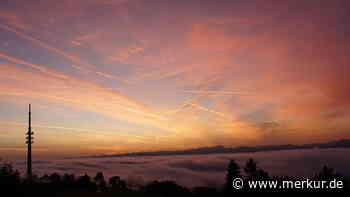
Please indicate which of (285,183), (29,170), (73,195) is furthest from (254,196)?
(29,170)

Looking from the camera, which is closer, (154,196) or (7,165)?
(7,165)

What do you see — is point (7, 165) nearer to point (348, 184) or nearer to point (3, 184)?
point (3, 184)

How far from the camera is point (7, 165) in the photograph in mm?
17797

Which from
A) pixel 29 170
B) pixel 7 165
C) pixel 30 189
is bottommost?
pixel 29 170

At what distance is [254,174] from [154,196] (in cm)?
5143

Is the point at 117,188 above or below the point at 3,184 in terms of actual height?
below

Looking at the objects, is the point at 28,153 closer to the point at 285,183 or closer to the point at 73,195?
the point at 73,195

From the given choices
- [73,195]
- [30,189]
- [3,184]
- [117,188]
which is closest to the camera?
[3,184]

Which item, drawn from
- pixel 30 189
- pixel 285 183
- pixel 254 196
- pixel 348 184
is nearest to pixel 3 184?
pixel 30 189

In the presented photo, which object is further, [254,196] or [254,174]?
[254,174]

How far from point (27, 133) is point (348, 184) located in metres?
60.9

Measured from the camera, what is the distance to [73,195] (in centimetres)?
1944

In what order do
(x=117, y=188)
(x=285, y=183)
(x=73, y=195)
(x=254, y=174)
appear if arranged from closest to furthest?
(x=73, y=195)
(x=117, y=188)
(x=285, y=183)
(x=254, y=174)

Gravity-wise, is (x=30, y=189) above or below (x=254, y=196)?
above
